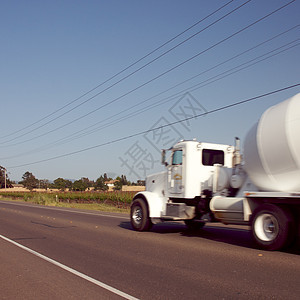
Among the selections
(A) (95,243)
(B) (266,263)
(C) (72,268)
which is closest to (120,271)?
(C) (72,268)

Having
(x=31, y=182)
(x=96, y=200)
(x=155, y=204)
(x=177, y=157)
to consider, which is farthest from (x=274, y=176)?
(x=31, y=182)

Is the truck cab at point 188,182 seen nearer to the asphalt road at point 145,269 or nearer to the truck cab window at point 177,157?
the truck cab window at point 177,157

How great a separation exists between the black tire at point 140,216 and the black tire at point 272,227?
189 inches

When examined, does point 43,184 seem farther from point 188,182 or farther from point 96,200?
point 188,182

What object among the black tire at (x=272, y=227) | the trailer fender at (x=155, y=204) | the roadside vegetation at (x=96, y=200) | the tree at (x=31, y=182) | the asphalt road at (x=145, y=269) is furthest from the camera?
the tree at (x=31, y=182)

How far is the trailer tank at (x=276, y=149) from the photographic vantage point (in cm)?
875

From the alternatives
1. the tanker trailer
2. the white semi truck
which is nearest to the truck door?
the white semi truck

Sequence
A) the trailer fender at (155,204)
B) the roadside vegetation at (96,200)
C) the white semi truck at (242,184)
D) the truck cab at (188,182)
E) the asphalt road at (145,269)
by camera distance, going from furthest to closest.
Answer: the roadside vegetation at (96,200) → the trailer fender at (155,204) → the truck cab at (188,182) → the white semi truck at (242,184) → the asphalt road at (145,269)

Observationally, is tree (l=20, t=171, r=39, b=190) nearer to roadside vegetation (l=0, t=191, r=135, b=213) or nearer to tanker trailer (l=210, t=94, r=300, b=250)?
roadside vegetation (l=0, t=191, r=135, b=213)

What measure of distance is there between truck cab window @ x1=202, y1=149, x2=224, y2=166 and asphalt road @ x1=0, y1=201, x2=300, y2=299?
2.39 metres

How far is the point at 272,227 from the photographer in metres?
9.12

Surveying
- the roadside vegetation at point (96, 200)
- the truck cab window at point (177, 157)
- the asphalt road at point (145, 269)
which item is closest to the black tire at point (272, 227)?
the asphalt road at point (145, 269)

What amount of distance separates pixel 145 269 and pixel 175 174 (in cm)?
584

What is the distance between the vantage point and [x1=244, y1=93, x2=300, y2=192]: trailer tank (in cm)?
875
